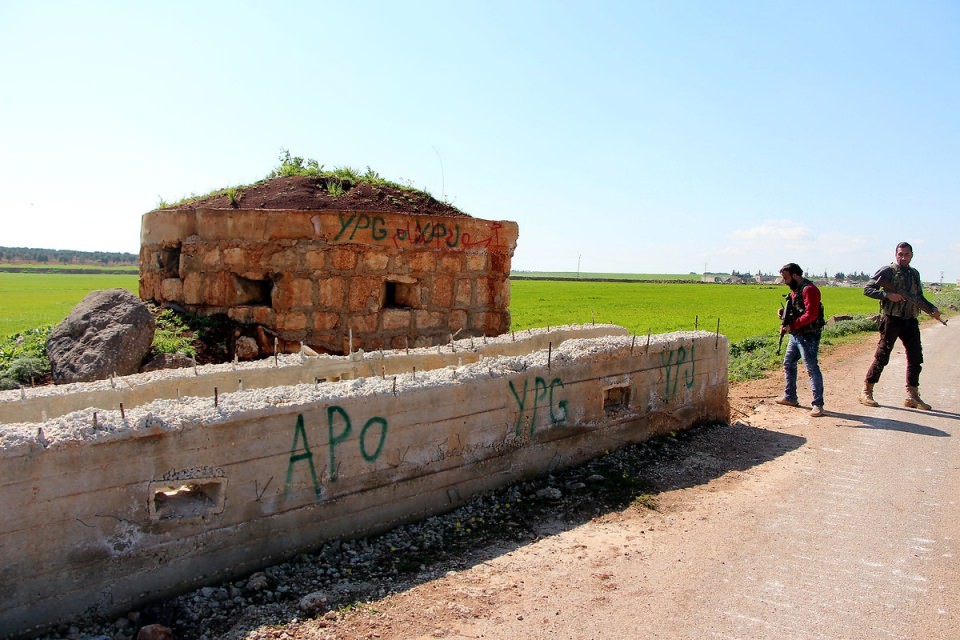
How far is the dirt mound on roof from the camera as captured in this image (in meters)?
9.24

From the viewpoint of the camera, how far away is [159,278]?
9070mm

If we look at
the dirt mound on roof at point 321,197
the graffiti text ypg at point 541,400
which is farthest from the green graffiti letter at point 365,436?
the dirt mound on roof at point 321,197

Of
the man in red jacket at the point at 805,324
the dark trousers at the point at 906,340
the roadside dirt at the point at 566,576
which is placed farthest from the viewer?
the dark trousers at the point at 906,340

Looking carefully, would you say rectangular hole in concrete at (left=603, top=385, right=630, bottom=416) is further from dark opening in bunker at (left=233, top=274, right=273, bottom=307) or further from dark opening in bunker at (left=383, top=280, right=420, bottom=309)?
dark opening in bunker at (left=233, top=274, right=273, bottom=307)

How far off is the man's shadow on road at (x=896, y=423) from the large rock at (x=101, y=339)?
25.3ft

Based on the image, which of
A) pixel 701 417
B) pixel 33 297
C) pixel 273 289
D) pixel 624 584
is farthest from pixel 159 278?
pixel 33 297

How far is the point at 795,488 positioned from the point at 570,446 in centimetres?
176

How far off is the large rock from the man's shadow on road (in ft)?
25.3

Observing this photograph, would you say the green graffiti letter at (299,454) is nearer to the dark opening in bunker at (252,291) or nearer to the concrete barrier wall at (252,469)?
the concrete barrier wall at (252,469)

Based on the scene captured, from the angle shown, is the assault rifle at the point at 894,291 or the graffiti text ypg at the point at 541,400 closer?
the graffiti text ypg at the point at 541,400

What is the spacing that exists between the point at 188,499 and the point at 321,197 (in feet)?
20.6

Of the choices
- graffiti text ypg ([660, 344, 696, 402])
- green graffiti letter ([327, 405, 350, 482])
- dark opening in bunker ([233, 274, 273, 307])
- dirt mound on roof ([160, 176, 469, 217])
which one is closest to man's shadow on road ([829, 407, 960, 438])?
graffiti text ypg ([660, 344, 696, 402])

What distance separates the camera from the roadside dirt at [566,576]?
3.37 m

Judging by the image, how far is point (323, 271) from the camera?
8469 mm
